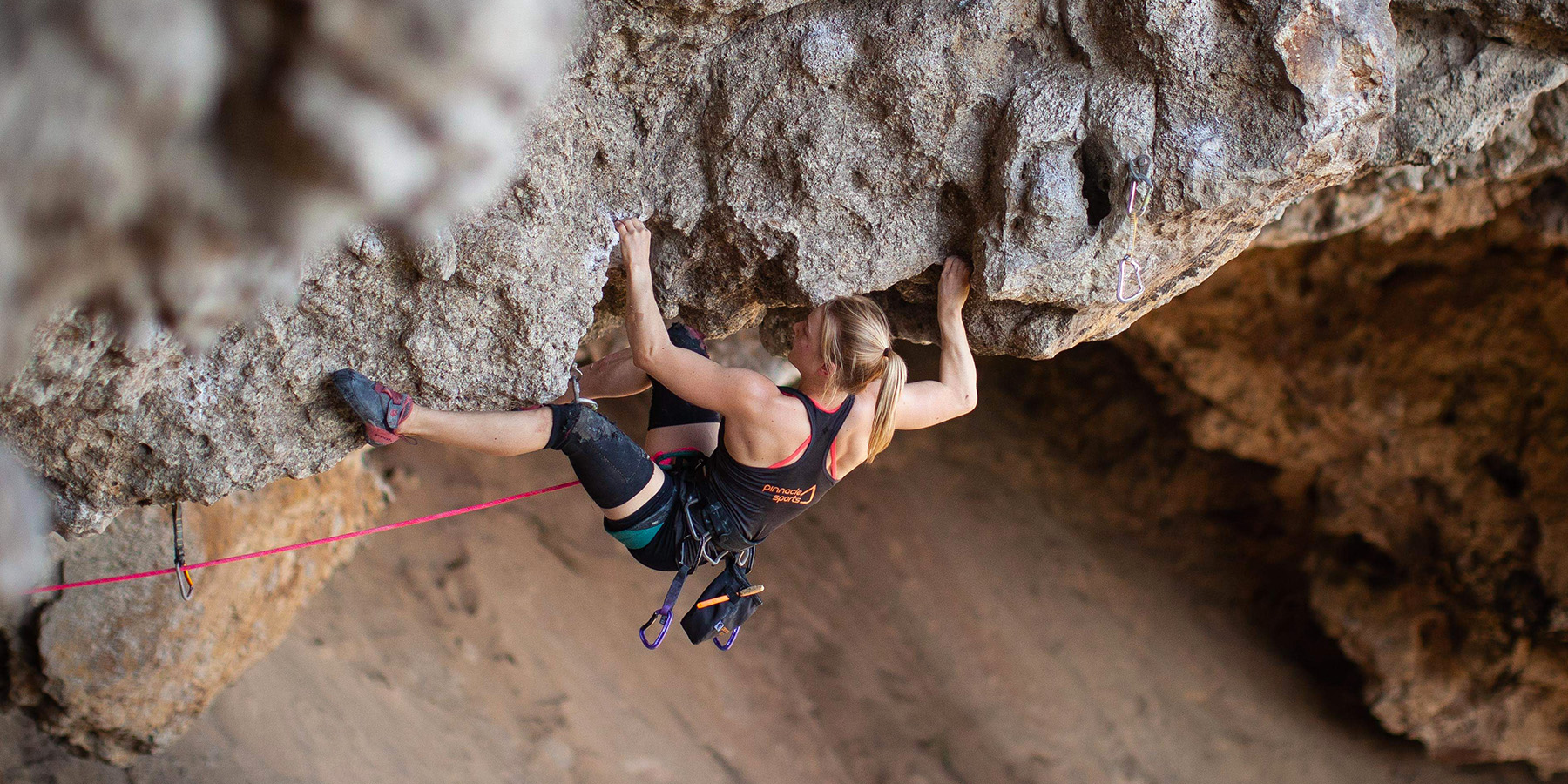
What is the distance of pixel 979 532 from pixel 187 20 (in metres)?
5.12

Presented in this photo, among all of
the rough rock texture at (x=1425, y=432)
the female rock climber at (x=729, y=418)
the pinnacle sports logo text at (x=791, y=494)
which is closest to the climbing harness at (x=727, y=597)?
the female rock climber at (x=729, y=418)

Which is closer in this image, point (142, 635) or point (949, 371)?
point (949, 371)

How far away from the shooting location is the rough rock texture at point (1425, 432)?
155 inches

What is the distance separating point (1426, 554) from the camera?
438 centimetres

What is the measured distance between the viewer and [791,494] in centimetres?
247

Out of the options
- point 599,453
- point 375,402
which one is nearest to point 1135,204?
point 599,453

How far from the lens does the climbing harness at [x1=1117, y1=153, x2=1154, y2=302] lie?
203 centimetres

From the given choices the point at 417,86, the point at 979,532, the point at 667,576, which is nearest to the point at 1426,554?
the point at 979,532

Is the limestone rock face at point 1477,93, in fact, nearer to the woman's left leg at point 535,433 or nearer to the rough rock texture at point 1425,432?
the rough rock texture at point 1425,432

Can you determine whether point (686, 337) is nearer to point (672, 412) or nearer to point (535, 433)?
point (672, 412)

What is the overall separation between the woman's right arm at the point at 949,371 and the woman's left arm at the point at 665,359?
1.11ft

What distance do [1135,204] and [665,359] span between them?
41.0 inches

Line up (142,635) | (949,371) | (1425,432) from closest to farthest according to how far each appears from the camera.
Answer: (949,371)
(142,635)
(1425,432)

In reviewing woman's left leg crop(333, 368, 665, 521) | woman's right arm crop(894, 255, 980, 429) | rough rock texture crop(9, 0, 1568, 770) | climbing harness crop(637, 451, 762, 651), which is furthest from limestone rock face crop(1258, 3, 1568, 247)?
woman's left leg crop(333, 368, 665, 521)
